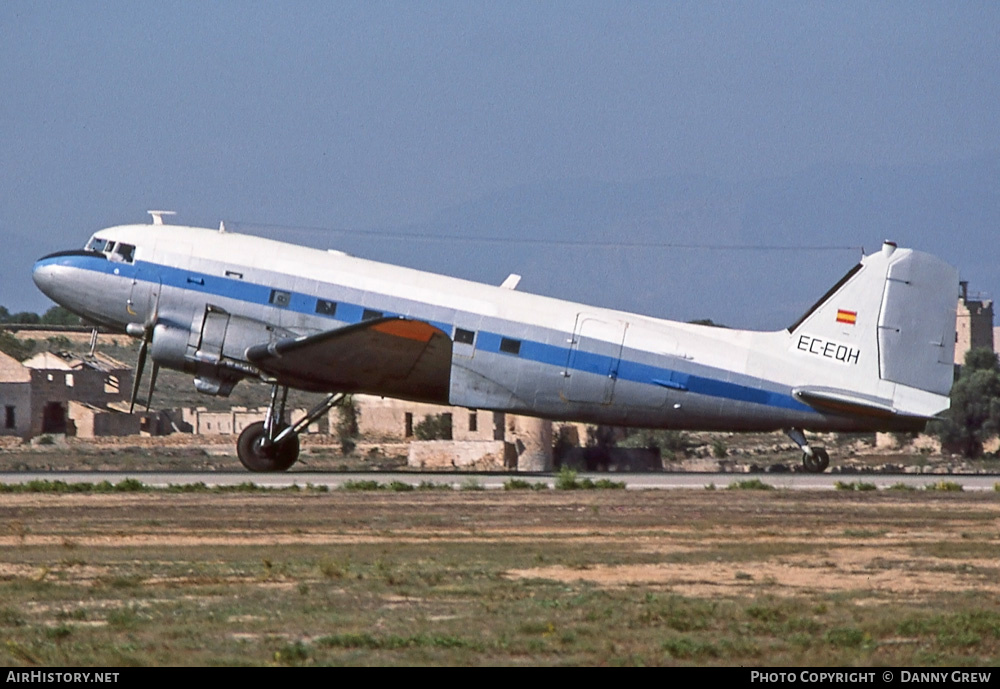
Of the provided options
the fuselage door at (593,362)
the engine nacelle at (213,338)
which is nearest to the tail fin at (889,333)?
the fuselage door at (593,362)

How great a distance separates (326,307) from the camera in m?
31.6

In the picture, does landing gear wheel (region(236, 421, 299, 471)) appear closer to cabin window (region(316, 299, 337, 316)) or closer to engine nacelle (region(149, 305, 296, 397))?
engine nacelle (region(149, 305, 296, 397))

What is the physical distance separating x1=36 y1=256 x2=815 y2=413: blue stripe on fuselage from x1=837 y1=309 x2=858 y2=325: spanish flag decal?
2.91 meters

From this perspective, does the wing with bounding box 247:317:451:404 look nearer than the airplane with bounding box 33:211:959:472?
Yes

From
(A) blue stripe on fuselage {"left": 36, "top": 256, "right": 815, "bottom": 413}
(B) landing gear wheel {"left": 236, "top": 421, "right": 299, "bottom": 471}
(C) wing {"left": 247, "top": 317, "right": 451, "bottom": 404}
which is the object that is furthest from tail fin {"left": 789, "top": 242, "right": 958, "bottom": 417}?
(B) landing gear wheel {"left": 236, "top": 421, "right": 299, "bottom": 471}

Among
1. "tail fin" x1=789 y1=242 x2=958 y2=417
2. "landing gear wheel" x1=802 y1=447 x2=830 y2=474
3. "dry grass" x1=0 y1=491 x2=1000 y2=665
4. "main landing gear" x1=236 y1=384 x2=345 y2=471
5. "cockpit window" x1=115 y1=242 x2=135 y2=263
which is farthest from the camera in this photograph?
"landing gear wheel" x1=802 y1=447 x2=830 y2=474

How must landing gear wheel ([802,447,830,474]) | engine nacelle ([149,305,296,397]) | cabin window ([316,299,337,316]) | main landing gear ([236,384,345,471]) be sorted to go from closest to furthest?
engine nacelle ([149,305,296,397]), cabin window ([316,299,337,316]), main landing gear ([236,384,345,471]), landing gear wheel ([802,447,830,474])

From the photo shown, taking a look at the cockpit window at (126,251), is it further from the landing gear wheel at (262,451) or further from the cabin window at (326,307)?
the landing gear wheel at (262,451)

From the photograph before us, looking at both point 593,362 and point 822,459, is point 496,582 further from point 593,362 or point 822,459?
point 822,459

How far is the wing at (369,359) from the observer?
100 ft

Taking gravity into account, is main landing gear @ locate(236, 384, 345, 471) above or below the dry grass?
above

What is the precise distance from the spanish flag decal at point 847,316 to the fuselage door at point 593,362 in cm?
534

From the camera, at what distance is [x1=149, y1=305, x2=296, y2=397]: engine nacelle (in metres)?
31.5
